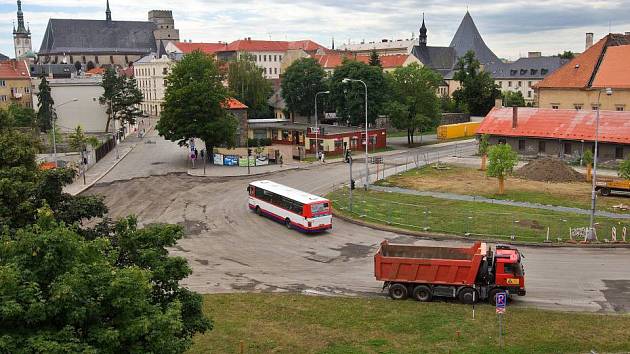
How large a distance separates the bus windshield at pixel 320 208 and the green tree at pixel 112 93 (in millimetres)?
64222

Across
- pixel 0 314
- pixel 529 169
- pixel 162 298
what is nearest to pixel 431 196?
pixel 529 169

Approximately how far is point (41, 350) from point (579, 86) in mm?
75050

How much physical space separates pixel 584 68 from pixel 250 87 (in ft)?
169

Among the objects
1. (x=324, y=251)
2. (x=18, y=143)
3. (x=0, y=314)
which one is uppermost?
(x=18, y=143)

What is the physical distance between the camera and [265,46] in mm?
157500

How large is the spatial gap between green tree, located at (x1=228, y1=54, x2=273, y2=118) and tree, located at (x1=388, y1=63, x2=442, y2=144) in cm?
2967

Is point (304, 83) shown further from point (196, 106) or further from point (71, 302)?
point (71, 302)

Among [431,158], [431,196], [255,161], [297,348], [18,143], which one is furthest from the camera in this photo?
[431,158]

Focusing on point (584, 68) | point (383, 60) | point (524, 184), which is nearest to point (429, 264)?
point (524, 184)

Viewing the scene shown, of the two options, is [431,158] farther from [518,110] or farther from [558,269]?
[558,269]

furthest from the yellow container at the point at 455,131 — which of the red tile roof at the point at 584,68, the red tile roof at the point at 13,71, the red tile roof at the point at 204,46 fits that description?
the red tile roof at the point at 204,46

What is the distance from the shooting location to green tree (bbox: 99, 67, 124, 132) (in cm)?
9194

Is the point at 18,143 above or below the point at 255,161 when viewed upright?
above

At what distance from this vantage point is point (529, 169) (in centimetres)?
5153
